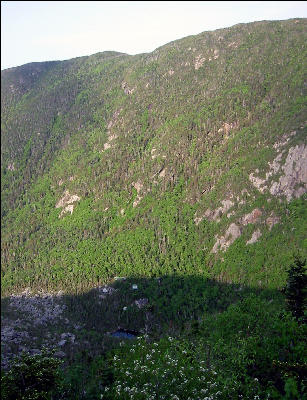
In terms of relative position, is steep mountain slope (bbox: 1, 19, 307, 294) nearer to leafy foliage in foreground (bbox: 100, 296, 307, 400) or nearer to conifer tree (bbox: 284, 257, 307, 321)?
conifer tree (bbox: 284, 257, 307, 321)

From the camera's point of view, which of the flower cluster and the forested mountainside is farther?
the forested mountainside

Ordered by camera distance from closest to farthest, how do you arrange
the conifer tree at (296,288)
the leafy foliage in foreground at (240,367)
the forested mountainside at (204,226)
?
the leafy foliage in foreground at (240,367), the conifer tree at (296,288), the forested mountainside at (204,226)

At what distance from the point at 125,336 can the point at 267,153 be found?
87753mm

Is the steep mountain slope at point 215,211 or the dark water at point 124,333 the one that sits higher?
the steep mountain slope at point 215,211

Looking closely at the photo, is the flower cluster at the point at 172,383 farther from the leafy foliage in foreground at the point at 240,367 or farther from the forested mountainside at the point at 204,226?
the forested mountainside at the point at 204,226

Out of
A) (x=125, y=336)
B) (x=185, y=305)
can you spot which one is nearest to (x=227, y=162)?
(x=185, y=305)

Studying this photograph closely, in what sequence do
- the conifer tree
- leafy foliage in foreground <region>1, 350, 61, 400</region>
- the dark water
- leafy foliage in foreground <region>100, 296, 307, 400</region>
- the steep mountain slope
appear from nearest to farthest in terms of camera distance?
1. leafy foliage in foreground <region>100, 296, 307, 400</region>
2. leafy foliage in foreground <region>1, 350, 61, 400</region>
3. the conifer tree
4. the dark water
5. the steep mountain slope

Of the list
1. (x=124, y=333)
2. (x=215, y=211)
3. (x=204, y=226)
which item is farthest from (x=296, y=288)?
(x=204, y=226)

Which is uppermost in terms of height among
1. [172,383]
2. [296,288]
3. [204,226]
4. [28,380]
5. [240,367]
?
[240,367]

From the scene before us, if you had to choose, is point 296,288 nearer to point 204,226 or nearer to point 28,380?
point 28,380

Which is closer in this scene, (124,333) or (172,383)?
(172,383)

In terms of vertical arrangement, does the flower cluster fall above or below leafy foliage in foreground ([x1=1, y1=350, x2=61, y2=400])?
below

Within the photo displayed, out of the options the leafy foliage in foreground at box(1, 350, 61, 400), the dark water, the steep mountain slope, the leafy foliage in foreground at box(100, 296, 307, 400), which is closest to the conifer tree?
the leafy foliage in foreground at box(100, 296, 307, 400)

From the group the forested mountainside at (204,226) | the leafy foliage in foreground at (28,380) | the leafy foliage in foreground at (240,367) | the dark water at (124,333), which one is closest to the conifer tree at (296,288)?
the leafy foliage in foreground at (240,367)
